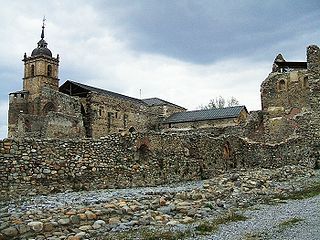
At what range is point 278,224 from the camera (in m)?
8.66

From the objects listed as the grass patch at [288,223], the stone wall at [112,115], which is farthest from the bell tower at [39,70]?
the grass patch at [288,223]

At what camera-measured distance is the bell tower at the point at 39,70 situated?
218 feet

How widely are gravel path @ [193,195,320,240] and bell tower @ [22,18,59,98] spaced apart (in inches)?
2345

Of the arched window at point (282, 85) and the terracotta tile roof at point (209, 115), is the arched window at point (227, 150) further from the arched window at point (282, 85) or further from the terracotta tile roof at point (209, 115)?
the terracotta tile roof at point (209, 115)

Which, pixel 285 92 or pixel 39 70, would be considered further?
pixel 39 70

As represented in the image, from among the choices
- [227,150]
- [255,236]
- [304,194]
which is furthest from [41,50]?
[255,236]

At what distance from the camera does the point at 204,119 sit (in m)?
56.2

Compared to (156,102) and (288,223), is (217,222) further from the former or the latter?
(156,102)

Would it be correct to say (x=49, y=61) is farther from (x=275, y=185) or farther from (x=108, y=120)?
(x=275, y=185)

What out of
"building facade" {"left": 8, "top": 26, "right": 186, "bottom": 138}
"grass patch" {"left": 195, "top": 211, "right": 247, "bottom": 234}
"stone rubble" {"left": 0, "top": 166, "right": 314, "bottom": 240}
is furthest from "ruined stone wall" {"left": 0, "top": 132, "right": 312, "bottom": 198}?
"building facade" {"left": 8, "top": 26, "right": 186, "bottom": 138}

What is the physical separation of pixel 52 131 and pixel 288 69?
19782 millimetres

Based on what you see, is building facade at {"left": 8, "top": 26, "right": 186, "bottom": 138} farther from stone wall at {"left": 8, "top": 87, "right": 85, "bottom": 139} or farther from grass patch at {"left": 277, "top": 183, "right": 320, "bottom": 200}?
grass patch at {"left": 277, "top": 183, "right": 320, "bottom": 200}

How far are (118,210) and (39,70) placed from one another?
2426 inches

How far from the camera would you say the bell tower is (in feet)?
218
